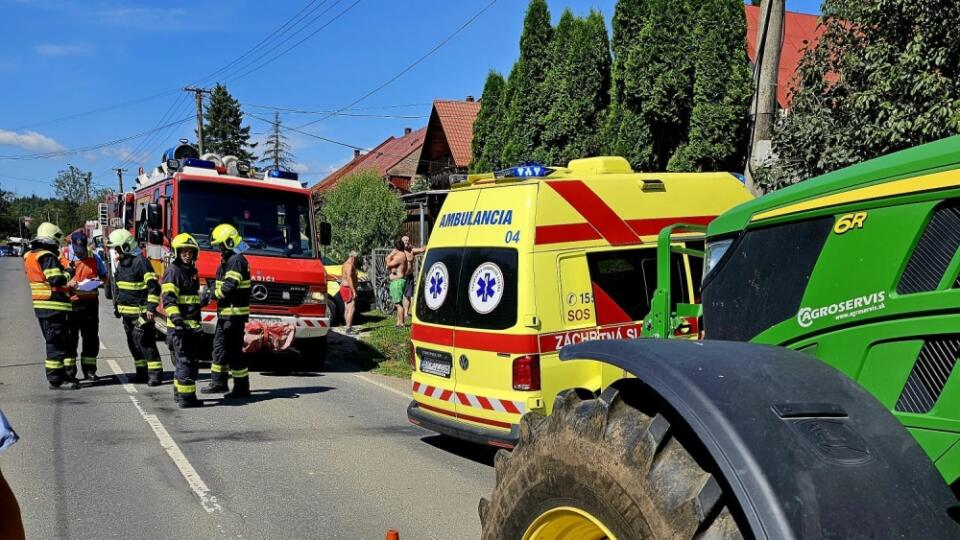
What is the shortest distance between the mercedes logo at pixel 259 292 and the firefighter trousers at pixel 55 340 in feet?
7.67

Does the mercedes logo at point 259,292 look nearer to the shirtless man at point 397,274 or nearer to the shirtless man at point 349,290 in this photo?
the shirtless man at point 349,290

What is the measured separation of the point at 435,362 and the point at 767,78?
573 centimetres

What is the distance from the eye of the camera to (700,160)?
12.9m

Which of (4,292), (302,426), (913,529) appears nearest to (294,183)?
(302,426)

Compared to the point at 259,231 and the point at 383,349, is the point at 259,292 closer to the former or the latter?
the point at 259,231

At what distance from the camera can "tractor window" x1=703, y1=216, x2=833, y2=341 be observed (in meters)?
2.50

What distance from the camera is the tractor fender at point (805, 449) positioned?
5.87ft

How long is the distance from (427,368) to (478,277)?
1064 millimetres

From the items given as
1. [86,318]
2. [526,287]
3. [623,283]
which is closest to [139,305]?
[86,318]

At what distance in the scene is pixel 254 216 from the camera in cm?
1121

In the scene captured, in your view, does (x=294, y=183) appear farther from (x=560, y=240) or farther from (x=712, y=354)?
(x=712, y=354)

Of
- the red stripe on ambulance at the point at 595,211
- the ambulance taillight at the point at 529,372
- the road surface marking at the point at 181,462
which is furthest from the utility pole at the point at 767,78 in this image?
the road surface marking at the point at 181,462

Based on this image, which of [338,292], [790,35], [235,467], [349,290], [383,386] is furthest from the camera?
[790,35]

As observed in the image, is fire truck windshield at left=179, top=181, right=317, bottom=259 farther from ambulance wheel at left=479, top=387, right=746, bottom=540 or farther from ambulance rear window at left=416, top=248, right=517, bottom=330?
ambulance wheel at left=479, top=387, right=746, bottom=540
